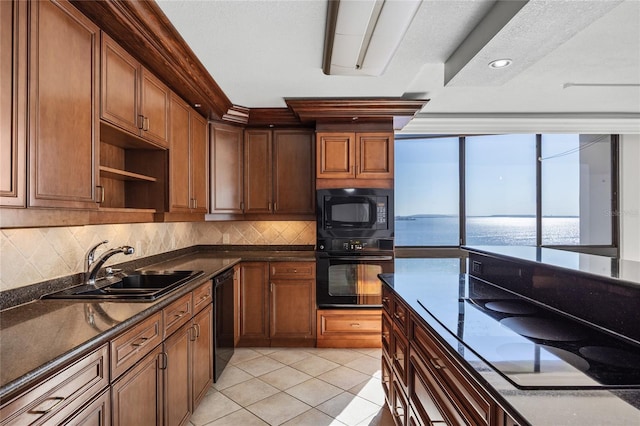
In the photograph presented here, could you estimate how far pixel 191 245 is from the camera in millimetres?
3877

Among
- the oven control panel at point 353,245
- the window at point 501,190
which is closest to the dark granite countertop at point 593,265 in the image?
the oven control panel at point 353,245

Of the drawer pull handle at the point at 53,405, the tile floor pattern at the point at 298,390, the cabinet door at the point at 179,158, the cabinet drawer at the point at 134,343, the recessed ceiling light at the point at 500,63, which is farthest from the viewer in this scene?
the cabinet door at the point at 179,158

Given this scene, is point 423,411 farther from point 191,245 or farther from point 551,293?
point 191,245

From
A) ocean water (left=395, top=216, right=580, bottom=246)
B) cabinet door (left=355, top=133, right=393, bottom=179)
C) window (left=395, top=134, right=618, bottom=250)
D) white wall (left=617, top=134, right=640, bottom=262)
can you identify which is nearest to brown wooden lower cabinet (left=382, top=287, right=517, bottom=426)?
cabinet door (left=355, top=133, right=393, bottom=179)

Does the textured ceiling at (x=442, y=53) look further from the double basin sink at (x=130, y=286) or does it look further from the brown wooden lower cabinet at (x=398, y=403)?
the brown wooden lower cabinet at (x=398, y=403)

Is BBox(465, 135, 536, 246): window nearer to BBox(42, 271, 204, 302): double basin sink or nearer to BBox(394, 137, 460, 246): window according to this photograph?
BBox(394, 137, 460, 246): window

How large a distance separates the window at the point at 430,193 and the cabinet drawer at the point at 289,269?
1611 mm

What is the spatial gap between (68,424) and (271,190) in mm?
2876

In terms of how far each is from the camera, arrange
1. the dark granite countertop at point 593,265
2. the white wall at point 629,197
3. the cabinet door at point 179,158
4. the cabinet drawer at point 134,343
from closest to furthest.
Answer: the dark granite countertop at point 593,265, the cabinet drawer at point 134,343, the cabinet door at point 179,158, the white wall at point 629,197

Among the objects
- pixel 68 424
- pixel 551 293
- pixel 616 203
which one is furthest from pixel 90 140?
pixel 616 203

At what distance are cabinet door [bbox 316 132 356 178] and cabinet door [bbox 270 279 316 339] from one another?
1152mm

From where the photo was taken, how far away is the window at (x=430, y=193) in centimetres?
461

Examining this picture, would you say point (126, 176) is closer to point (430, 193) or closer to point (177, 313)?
point (177, 313)

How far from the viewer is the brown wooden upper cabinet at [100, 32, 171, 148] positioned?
183 centimetres
